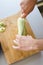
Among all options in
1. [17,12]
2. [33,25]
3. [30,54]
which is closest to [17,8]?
[17,12]

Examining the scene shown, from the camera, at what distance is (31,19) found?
1211 millimetres

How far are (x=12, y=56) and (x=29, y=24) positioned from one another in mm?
263

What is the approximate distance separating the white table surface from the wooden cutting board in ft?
0.11

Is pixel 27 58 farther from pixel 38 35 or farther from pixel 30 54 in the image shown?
pixel 38 35

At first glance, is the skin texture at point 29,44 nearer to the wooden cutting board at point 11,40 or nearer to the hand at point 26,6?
the wooden cutting board at point 11,40

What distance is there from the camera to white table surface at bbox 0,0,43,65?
1006 mm

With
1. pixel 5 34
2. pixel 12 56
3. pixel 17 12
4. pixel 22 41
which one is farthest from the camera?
pixel 17 12

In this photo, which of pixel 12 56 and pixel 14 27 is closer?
pixel 12 56

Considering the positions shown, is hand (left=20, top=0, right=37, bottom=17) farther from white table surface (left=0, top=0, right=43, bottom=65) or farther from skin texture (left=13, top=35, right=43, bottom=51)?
skin texture (left=13, top=35, right=43, bottom=51)

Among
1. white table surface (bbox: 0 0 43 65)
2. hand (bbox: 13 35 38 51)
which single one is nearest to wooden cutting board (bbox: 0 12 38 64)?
white table surface (bbox: 0 0 43 65)

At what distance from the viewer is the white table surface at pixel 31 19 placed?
1.01m

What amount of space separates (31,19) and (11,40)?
0.24 metres

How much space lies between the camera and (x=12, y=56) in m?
0.99

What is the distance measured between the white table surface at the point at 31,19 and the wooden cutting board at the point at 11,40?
0.03m
